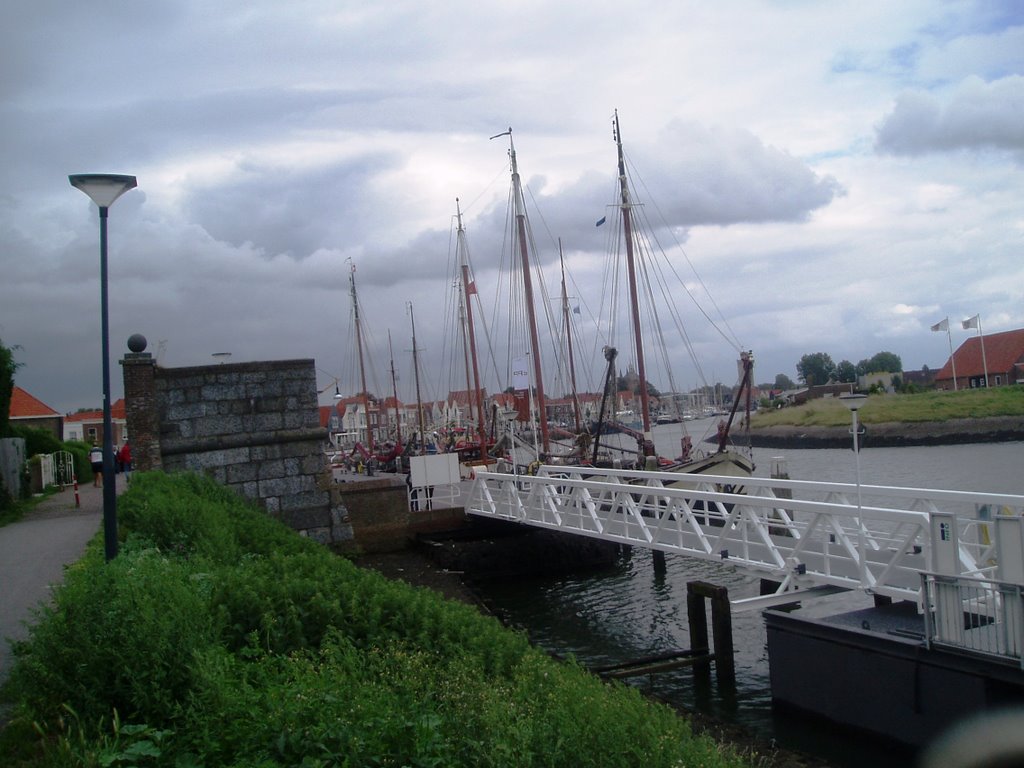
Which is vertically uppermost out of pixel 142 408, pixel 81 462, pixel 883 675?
pixel 142 408

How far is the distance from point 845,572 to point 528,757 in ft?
32.2

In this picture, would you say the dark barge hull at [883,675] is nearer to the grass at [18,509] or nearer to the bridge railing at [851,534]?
the bridge railing at [851,534]

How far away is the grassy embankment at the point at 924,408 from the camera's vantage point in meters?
63.6

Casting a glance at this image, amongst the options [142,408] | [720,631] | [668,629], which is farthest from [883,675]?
[142,408]

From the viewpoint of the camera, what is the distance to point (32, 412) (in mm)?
51156

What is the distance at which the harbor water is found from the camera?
11.8 meters

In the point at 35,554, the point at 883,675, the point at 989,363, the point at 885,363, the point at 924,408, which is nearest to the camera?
the point at 883,675

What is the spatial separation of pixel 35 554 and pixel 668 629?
11617 mm

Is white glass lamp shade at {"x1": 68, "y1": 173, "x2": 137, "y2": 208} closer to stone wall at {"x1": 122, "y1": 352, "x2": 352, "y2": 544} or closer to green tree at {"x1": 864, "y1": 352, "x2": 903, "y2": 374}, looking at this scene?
stone wall at {"x1": 122, "y1": 352, "x2": 352, "y2": 544}

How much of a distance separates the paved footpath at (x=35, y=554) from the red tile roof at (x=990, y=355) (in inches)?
2879

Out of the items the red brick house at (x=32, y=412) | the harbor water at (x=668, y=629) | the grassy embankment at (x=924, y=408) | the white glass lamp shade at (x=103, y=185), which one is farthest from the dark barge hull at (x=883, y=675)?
the grassy embankment at (x=924, y=408)

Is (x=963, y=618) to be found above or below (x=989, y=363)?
below

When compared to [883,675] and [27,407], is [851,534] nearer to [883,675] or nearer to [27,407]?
[883,675]

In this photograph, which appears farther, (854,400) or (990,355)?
(990,355)
